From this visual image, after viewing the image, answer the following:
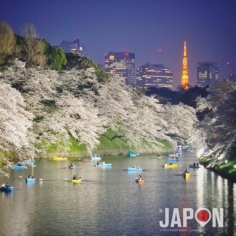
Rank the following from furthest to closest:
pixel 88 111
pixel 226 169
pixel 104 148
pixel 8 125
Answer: pixel 104 148
pixel 88 111
pixel 226 169
pixel 8 125

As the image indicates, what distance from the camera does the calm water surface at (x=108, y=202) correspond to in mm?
30736

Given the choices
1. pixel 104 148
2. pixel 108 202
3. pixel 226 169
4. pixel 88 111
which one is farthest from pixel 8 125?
pixel 104 148

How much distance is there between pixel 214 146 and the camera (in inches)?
2295

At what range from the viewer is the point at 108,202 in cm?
3966

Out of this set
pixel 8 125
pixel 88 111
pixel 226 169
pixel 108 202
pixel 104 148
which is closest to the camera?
pixel 108 202

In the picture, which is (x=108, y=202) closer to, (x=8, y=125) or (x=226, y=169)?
(x=8, y=125)

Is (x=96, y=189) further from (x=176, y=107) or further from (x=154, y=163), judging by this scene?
(x=176, y=107)

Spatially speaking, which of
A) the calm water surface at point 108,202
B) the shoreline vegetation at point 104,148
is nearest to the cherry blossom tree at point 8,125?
the calm water surface at point 108,202

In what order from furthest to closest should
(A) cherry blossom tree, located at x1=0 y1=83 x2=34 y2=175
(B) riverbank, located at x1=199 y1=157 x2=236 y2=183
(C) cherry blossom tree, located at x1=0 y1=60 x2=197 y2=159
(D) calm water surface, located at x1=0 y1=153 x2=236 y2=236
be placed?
(C) cherry blossom tree, located at x1=0 y1=60 x2=197 y2=159 < (B) riverbank, located at x1=199 y1=157 x2=236 y2=183 < (A) cherry blossom tree, located at x1=0 y1=83 x2=34 y2=175 < (D) calm water surface, located at x1=0 y1=153 x2=236 y2=236

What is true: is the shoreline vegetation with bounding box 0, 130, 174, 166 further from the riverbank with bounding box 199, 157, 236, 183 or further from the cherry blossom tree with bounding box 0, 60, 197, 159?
the riverbank with bounding box 199, 157, 236, 183

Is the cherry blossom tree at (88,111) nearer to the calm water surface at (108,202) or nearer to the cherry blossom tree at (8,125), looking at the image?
the calm water surface at (108,202)

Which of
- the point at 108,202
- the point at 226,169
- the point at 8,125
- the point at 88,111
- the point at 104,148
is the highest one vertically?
the point at 88,111

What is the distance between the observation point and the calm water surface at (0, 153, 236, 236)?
3074cm

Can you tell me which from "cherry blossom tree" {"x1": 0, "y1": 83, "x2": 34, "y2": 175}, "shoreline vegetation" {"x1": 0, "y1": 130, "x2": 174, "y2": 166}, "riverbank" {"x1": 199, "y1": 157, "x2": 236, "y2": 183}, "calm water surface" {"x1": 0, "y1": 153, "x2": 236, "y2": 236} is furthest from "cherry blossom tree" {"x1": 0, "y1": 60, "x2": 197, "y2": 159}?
"riverbank" {"x1": 199, "y1": 157, "x2": 236, "y2": 183}
